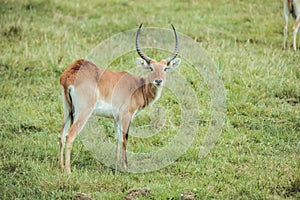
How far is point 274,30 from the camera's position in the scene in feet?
41.9

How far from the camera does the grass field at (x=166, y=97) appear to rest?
6.64 metres

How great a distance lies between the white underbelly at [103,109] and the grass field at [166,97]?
24.2 inches

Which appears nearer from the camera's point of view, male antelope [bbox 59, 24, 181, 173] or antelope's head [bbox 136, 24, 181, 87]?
male antelope [bbox 59, 24, 181, 173]

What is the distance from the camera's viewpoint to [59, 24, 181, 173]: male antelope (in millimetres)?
7102

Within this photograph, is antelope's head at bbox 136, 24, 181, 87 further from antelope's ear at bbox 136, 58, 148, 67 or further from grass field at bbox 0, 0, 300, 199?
grass field at bbox 0, 0, 300, 199

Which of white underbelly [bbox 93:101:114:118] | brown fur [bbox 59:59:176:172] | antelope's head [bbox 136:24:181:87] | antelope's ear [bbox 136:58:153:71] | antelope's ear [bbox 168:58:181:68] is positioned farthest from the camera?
antelope's ear [bbox 168:58:181:68]

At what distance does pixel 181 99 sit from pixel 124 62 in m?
1.86

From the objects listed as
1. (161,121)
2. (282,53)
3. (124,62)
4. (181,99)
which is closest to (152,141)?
(161,121)

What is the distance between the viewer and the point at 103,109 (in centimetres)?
741

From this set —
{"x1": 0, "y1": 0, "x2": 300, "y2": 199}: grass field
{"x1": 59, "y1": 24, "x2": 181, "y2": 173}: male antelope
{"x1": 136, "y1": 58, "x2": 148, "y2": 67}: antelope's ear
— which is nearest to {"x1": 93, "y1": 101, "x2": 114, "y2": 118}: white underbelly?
{"x1": 59, "y1": 24, "x2": 181, "y2": 173}: male antelope

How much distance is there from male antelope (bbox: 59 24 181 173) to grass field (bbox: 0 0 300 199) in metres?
0.48

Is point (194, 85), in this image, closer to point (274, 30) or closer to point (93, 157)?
point (93, 157)

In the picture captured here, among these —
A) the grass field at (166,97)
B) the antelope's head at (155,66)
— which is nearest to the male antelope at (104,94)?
the antelope's head at (155,66)

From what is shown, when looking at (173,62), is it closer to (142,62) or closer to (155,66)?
(155,66)
